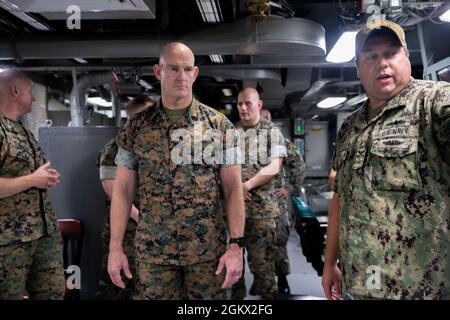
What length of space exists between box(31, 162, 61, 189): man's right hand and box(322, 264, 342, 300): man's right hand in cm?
162

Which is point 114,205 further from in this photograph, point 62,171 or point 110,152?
point 62,171

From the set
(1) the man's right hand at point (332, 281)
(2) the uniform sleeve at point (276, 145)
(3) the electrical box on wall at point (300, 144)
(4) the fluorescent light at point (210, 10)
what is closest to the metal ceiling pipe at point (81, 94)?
(4) the fluorescent light at point (210, 10)

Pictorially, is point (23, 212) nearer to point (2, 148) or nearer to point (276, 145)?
point (2, 148)

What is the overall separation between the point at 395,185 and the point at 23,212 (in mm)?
1922

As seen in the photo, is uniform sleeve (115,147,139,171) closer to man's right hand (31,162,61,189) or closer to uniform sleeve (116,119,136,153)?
uniform sleeve (116,119,136,153)

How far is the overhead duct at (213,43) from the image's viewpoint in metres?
2.72

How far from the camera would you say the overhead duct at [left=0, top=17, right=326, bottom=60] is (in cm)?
272

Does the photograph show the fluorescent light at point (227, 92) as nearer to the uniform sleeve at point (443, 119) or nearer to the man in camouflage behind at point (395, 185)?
the man in camouflage behind at point (395, 185)

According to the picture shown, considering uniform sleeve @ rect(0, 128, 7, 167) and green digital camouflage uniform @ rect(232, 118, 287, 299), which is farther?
green digital camouflage uniform @ rect(232, 118, 287, 299)

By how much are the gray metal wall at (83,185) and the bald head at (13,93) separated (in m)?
0.88

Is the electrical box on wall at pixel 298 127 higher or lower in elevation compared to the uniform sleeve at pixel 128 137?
higher

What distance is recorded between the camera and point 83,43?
9.36 ft

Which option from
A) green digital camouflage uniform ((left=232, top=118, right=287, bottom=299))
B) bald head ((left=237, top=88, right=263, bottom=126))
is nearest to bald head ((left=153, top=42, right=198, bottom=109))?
bald head ((left=237, top=88, right=263, bottom=126))

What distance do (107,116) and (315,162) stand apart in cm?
533
